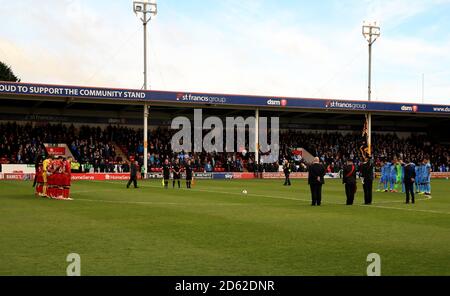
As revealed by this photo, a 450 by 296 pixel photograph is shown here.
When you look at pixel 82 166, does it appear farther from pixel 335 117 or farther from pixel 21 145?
pixel 335 117

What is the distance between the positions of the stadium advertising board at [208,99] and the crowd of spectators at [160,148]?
4.77 m

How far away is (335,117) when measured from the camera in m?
65.4

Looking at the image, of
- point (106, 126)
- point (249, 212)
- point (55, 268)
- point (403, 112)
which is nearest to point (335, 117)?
point (403, 112)

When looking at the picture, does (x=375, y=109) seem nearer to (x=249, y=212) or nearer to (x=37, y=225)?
(x=249, y=212)

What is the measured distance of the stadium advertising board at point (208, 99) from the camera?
45.6m

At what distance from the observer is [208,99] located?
50.8 metres

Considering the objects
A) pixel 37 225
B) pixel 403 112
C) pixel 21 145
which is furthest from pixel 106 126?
pixel 37 225

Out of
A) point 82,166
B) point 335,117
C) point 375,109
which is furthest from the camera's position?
point 335,117

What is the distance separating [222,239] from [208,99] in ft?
127

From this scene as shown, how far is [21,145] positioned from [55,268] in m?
43.4

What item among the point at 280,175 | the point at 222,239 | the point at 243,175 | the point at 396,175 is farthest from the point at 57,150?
the point at 222,239
